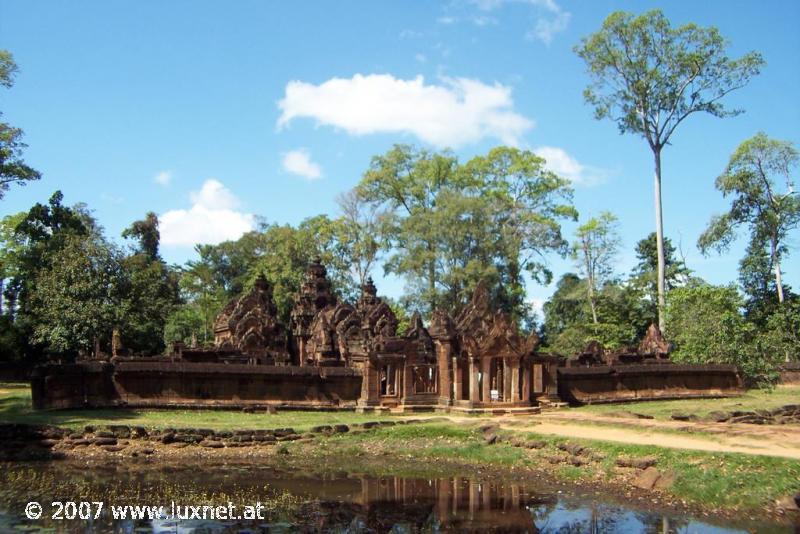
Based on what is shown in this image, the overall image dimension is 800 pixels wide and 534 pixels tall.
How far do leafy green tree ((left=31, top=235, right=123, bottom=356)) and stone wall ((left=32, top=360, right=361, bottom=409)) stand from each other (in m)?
12.9

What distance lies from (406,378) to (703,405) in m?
11.8

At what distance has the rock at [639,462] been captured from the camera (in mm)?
15295

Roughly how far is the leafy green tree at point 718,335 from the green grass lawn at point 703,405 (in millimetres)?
1420

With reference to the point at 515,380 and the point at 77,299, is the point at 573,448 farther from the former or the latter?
the point at 77,299

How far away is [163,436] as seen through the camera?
19234 mm

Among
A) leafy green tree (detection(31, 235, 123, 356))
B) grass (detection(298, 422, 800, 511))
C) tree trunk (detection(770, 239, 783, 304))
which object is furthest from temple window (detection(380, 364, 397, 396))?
tree trunk (detection(770, 239, 783, 304))

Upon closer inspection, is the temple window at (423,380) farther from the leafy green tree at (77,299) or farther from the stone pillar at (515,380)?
the leafy green tree at (77,299)

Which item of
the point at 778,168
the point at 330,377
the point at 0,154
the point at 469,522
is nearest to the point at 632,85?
the point at 778,168

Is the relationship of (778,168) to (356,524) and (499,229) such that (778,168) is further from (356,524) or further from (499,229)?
(356,524)

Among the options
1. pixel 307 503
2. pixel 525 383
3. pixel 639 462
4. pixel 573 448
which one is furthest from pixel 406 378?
pixel 307 503

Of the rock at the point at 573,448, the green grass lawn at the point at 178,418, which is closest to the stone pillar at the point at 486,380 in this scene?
the green grass lawn at the point at 178,418

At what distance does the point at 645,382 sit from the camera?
31359 mm

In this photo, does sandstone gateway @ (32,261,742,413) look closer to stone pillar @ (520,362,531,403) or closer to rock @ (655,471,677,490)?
stone pillar @ (520,362,531,403)

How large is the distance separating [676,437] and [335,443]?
8.83 meters
